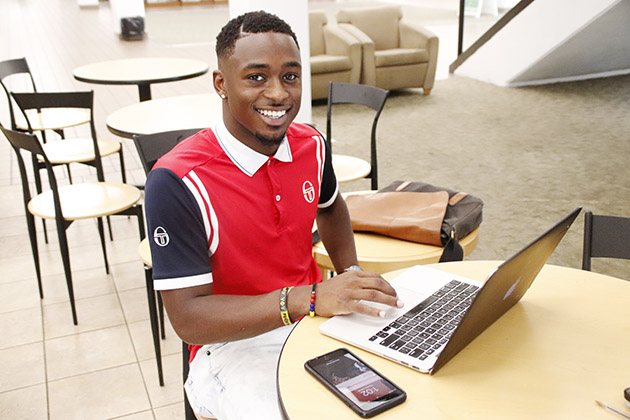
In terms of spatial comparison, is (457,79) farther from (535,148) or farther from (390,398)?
(390,398)

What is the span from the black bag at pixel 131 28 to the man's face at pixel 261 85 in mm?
11726

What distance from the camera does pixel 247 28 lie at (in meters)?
1.37

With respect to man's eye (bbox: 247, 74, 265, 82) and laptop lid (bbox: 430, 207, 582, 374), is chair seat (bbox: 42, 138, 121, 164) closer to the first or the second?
man's eye (bbox: 247, 74, 265, 82)

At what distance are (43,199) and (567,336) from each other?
256cm

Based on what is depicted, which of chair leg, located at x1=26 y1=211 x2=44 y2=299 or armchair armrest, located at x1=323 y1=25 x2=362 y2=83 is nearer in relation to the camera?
chair leg, located at x1=26 y1=211 x2=44 y2=299

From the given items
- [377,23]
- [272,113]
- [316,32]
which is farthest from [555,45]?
[272,113]

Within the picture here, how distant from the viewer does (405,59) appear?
276 inches

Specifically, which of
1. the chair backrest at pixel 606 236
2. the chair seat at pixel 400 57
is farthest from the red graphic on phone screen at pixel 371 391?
the chair seat at pixel 400 57

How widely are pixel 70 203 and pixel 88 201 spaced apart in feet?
0.27

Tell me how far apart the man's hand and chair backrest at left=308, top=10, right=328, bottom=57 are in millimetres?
6118

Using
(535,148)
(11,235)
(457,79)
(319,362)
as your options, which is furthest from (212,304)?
(457,79)

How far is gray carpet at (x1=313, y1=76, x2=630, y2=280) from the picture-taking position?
402 cm

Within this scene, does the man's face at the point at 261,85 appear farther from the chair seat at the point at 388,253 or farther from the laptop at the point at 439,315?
the chair seat at the point at 388,253

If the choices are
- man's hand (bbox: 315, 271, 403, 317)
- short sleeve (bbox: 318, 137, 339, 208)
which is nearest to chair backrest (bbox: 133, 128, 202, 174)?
Result: short sleeve (bbox: 318, 137, 339, 208)
